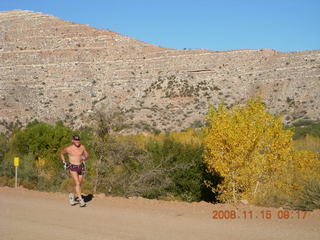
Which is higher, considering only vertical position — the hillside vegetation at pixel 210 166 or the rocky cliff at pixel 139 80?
the rocky cliff at pixel 139 80

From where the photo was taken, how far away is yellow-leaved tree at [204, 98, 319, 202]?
56.1 ft

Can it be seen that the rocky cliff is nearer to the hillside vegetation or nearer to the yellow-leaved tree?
the hillside vegetation

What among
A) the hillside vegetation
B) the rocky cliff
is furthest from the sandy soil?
the rocky cliff

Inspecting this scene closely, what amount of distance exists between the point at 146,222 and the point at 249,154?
8.27 meters

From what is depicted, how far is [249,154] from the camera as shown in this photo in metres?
17.5

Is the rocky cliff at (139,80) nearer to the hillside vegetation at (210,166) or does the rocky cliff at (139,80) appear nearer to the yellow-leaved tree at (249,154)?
the hillside vegetation at (210,166)

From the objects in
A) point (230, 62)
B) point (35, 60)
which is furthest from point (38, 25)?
point (230, 62)

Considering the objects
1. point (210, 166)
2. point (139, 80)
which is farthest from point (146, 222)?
point (139, 80)

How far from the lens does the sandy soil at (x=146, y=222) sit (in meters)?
8.70

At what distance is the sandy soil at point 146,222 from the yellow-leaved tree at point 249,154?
16.8ft

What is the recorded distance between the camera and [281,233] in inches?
340

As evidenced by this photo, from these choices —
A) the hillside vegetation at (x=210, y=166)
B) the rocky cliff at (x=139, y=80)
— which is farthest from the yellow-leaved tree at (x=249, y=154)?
the rocky cliff at (x=139, y=80)

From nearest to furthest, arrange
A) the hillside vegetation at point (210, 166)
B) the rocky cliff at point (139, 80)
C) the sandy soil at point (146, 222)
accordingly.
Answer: the sandy soil at point (146, 222) < the hillside vegetation at point (210, 166) < the rocky cliff at point (139, 80)

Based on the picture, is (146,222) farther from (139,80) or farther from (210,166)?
(139,80)
